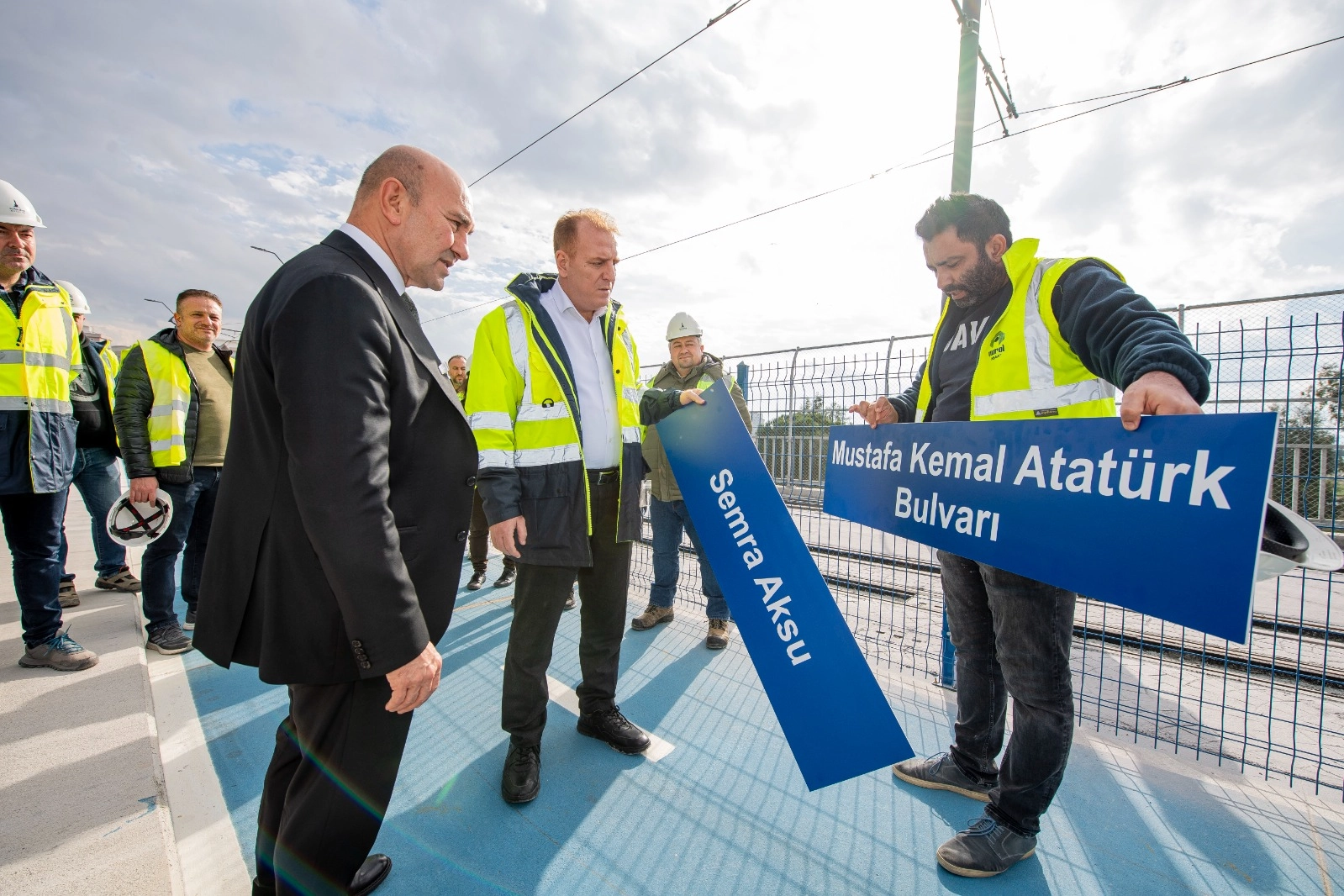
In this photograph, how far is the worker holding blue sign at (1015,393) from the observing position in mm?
1586

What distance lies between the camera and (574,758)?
2.46 m

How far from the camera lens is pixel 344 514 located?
3.52 ft

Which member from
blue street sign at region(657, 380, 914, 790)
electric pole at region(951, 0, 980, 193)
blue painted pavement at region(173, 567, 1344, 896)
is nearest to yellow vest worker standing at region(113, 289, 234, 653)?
blue painted pavement at region(173, 567, 1344, 896)

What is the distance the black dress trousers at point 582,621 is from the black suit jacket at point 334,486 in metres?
0.84

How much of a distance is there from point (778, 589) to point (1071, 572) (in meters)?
0.81

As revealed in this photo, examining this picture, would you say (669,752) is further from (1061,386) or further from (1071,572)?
(1061,386)

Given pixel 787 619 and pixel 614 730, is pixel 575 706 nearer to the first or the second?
pixel 614 730

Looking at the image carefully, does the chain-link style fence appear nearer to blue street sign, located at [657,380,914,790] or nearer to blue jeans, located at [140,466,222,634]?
blue street sign, located at [657,380,914,790]

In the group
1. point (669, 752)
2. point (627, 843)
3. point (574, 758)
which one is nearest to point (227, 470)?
point (627, 843)

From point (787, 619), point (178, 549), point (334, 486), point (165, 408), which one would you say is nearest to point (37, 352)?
point (165, 408)

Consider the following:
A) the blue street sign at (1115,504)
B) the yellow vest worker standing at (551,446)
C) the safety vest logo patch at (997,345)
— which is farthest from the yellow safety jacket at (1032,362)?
the yellow vest worker standing at (551,446)

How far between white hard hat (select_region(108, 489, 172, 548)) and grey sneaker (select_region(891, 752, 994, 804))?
13.4ft

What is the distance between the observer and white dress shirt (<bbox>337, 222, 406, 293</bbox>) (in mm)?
1329

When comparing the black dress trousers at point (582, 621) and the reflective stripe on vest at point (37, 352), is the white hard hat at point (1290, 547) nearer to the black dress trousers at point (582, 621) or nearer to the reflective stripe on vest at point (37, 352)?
the black dress trousers at point (582, 621)
